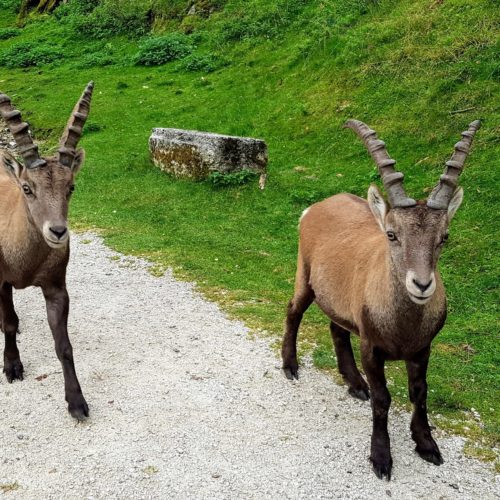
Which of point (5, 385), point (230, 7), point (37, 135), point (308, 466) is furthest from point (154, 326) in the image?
point (230, 7)

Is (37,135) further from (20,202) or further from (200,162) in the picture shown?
(20,202)

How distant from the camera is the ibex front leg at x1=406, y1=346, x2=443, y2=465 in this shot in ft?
18.5

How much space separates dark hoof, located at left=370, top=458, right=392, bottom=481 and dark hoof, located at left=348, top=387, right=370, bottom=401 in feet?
4.15

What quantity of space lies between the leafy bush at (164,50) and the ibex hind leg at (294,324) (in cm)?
1888

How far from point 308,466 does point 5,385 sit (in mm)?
3676

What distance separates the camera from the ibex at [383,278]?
4887 mm

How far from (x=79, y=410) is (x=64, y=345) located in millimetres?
738

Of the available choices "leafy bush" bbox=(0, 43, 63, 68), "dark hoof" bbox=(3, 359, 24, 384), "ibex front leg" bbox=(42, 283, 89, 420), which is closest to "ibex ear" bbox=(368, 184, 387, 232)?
"ibex front leg" bbox=(42, 283, 89, 420)

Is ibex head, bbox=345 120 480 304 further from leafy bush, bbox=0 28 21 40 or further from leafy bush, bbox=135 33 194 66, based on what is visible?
leafy bush, bbox=0 28 21 40

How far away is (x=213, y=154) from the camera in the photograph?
48.2 ft

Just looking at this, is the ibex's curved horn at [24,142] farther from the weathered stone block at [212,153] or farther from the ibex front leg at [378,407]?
the weathered stone block at [212,153]

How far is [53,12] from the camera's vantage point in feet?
112

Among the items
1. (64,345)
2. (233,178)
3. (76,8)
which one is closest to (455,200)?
(64,345)

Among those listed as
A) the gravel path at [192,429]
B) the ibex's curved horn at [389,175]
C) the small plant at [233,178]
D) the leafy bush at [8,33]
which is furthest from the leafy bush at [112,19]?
the ibex's curved horn at [389,175]
